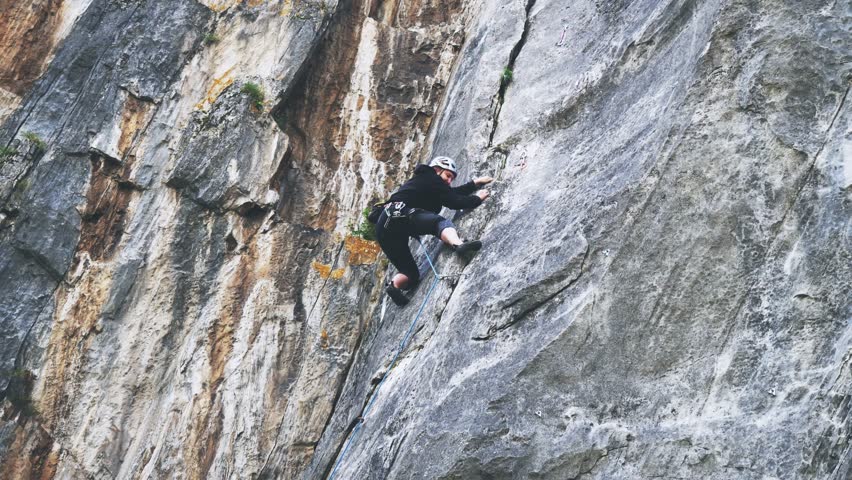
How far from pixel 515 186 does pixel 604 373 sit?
9.46 ft

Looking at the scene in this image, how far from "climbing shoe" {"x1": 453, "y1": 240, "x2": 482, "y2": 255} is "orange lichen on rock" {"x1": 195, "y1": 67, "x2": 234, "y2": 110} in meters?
5.34

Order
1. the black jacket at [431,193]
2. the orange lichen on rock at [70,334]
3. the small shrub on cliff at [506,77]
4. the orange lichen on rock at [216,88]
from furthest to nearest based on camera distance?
Answer: the orange lichen on rock at [216,88] → the small shrub on cliff at [506,77] → the orange lichen on rock at [70,334] → the black jacket at [431,193]

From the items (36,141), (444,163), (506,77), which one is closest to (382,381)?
(444,163)

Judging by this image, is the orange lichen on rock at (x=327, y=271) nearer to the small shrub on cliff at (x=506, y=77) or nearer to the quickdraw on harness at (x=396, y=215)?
the quickdraw on harness at (x=396, y=215)

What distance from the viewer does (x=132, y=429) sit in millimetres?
10773

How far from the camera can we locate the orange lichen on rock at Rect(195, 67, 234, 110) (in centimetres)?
1272

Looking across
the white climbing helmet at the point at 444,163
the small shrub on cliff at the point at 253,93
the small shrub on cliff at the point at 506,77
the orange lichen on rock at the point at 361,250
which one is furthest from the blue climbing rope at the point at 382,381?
the small shrub on cliff at the point at 253,93

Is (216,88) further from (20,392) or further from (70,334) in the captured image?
(20,392)

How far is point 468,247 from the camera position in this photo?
9406 mm

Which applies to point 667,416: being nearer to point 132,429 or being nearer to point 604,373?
point 604,373

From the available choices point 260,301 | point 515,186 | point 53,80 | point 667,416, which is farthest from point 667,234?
point 53,80

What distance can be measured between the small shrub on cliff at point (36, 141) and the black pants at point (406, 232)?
532 centimetres

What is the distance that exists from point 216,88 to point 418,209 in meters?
4.67

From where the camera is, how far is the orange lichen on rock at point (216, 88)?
12720mm
